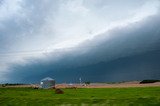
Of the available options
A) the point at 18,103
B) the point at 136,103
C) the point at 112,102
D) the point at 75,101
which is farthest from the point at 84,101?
the point at 18,103

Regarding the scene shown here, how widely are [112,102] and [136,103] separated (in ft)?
13.8

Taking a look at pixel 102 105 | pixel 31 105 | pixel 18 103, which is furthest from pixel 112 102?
pixel 18 103

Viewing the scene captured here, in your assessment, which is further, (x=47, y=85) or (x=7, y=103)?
(x=47, y=85)

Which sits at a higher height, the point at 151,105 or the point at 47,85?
the point at 47,85

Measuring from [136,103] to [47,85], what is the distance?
334 feet

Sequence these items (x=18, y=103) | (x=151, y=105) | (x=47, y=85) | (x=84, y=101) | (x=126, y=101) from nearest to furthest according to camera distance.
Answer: (x=151, y=105) → (x=126, y=101) → (x=84, y=101) → (x=18, y=103) → (x=47, y=85)

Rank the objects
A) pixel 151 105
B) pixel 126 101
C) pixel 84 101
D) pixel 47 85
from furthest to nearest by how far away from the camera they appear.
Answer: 1. pixel 47 85
2. pixel 84 101
3. pixel 126 101
4. pixel 151 105

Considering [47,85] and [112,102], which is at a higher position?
[47,85]

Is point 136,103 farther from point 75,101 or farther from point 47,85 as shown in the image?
point 47,85

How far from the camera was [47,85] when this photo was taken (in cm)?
15038

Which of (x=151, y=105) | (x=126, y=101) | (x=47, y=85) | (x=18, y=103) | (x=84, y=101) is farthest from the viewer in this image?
(x=47, y=85)

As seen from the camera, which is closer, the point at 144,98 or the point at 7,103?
the point at 144,98

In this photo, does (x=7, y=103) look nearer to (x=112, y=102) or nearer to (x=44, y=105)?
(x=44, y=105)

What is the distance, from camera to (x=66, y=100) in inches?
2379
